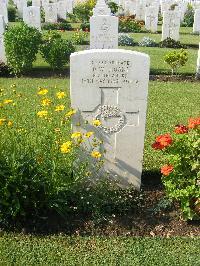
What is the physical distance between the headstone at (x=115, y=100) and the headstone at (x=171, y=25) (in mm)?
13248

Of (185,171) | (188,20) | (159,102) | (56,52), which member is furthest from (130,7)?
(185,171)

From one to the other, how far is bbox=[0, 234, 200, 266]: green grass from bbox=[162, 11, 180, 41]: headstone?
14.3 meters

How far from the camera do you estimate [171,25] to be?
57.8 ft

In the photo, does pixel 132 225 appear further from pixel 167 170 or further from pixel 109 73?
pixel 109 73

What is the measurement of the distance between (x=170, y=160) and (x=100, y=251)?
125 cm

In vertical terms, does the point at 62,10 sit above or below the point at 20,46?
above

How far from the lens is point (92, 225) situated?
4.52 m

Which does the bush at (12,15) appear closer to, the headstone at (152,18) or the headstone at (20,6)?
the headstone at (20,6)

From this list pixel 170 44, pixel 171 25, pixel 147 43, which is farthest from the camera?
pixel 171 25

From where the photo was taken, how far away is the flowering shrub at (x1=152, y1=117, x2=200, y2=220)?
4398mm

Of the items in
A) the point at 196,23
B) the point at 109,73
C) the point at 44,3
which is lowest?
the point at 109,73

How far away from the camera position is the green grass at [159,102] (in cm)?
703

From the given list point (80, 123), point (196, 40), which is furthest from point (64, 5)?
point (80, 123)

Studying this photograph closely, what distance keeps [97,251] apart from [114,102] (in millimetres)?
1716
